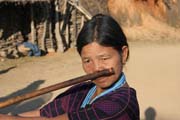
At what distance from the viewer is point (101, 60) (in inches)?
76.4

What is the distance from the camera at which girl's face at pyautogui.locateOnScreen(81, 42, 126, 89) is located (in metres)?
1.94

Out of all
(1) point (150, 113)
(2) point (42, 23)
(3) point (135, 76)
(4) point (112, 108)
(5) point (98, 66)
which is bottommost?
(3) point (135, 76)

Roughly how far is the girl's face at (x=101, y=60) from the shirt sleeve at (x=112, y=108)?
0.08 metres

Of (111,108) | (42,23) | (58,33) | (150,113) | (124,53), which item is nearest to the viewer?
(111,108)

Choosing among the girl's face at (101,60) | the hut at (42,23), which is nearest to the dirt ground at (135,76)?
the hut at (42,23)

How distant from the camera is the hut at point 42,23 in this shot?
1523cm

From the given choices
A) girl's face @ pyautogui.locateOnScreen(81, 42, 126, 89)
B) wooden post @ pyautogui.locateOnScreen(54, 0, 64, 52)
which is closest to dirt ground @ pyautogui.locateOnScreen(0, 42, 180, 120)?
wooden post @ pyautogui.locateOnScreen(54, 0, 64, 52)

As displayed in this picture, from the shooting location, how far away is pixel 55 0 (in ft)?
53.7

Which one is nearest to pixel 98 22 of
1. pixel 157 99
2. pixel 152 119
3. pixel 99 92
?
pixel 99 92

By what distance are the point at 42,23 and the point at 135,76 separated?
200 inches

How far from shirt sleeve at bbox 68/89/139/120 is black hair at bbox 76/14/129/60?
205 mm

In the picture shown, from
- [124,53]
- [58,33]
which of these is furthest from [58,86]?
[58,33]

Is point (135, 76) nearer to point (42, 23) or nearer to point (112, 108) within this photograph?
point (42, 23)

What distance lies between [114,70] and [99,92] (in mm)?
121
